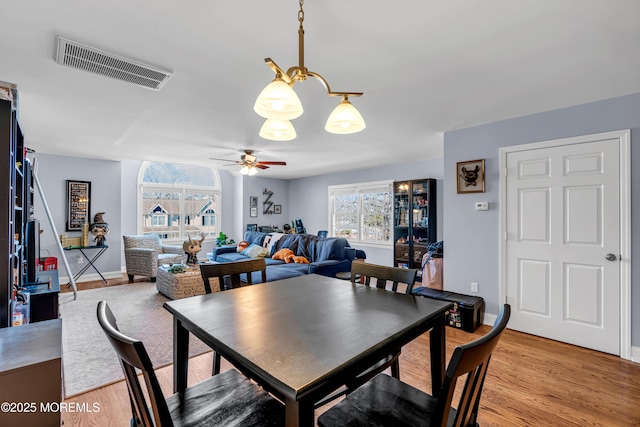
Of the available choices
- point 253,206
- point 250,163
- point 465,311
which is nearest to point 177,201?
point 253,206

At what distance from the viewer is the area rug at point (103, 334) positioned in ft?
7.66

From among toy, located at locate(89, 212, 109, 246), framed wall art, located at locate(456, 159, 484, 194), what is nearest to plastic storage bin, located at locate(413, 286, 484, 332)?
framed wall art, located at locate(456, 159, 484, 194)

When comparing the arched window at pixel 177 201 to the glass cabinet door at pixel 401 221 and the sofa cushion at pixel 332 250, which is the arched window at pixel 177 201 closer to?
the sofa cushion at pixel 332 250

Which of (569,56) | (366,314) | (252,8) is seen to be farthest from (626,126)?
(252,8)

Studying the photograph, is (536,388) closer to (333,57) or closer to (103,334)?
(333,57)

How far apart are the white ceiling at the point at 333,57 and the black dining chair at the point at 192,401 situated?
1604 millimetres

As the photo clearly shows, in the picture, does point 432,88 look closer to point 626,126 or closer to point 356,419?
point 626,126

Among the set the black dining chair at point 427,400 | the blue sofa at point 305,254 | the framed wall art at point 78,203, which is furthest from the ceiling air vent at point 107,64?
the framed wall art at point 78,203

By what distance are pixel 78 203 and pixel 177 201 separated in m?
2.08

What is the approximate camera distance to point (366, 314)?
1.40 meters

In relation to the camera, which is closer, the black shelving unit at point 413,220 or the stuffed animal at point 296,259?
the stuffed animal at point 296,259

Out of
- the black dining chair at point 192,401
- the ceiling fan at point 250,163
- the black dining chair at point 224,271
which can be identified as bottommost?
the black dining chair at point 192,401

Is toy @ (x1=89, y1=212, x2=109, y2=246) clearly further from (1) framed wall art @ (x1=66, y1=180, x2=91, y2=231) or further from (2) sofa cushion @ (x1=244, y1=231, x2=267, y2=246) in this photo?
(2) sofa cushion @ (x1=244, y1=231, x2=267, y2=246)

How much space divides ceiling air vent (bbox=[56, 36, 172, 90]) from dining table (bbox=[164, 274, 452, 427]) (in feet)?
5.69
